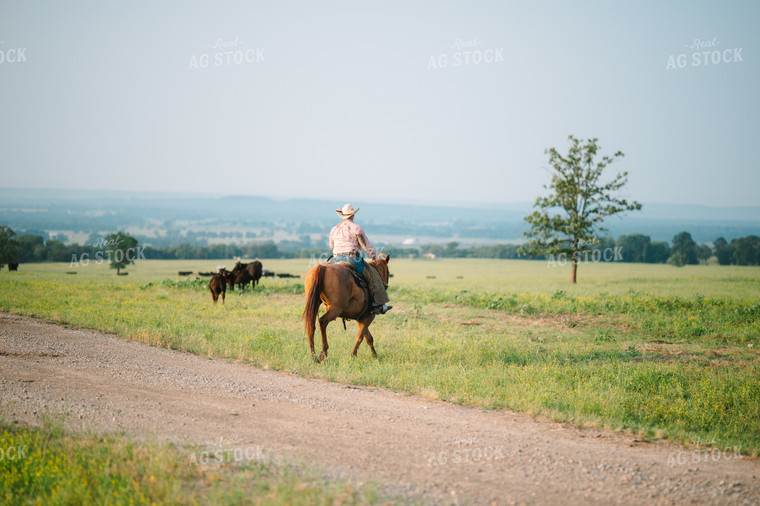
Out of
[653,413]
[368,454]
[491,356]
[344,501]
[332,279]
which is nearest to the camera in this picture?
[344,501]

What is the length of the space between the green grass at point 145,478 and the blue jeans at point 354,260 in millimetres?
7113

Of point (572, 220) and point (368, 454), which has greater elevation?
point (572, 220)

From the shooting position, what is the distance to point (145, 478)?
6066 millimetres

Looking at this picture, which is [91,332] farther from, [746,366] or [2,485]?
[746,366]

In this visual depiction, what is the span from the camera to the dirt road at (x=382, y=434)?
625 cm

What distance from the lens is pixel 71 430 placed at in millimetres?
7570

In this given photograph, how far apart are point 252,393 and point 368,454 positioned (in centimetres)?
359

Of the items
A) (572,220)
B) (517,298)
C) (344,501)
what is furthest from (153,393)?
(572,220)

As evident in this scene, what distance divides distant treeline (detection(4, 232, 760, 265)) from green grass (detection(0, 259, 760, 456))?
159 ft

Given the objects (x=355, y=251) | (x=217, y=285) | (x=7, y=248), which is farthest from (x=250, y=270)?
(x=7, y=248)

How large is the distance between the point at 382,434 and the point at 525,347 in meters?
8.35

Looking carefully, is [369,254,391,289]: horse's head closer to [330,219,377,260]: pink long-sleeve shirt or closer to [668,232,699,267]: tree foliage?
[330,219,377,260]: pink long-sleeve shirt

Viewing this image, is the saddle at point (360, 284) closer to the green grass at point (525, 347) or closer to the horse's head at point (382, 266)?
the horse's head at point (382, 266)

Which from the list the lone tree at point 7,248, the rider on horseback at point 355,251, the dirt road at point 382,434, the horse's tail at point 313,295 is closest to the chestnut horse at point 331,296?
the horse's tail at point 313,295
